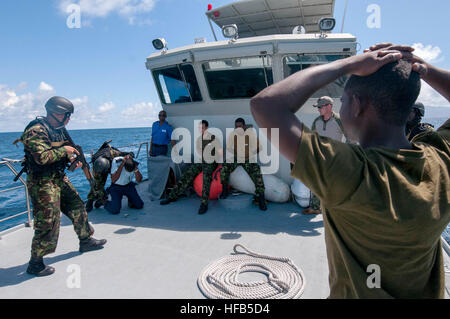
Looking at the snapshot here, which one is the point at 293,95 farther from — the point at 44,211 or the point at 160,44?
the point at 160,44

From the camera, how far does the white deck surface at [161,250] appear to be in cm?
278

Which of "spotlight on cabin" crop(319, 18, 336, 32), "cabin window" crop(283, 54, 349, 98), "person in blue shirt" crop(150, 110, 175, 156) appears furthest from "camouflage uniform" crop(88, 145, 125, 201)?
"spotlight on cabin" crop(319, 18, 336, 32)

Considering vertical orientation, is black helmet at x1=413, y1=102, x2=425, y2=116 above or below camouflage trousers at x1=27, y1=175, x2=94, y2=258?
above

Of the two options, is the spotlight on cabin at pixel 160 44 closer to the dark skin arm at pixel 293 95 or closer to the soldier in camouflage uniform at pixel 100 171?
the soldier in camouflage uniform at pixel 100 171

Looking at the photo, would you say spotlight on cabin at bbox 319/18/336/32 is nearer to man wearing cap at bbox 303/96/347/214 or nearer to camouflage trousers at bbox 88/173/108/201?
man wearing cap at bbox 303/96/347/214

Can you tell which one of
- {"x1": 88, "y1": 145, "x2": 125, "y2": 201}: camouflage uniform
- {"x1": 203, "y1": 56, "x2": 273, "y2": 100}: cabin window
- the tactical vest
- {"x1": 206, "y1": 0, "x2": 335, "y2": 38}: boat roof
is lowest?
{"x1": 88, "y1": 145, "x2": 125, "y2": 201}: camouflage uniform

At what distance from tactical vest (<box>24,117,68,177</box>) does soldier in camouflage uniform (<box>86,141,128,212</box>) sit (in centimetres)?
191

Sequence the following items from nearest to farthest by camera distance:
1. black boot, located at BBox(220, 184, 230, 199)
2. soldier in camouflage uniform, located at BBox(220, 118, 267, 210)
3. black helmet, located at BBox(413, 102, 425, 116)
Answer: black helmet, located at BBox(413, 102, 425, 116)
soldier in camouflage uniform, located at BBox(220, 118, 267, 210)
black boot, located at BBox(220, 184, 230, 199)

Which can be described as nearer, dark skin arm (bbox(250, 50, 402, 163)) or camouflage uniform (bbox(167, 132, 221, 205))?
dark skin arm (bbox(250, 50, 402, 163))

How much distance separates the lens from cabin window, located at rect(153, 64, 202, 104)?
19.1 ft

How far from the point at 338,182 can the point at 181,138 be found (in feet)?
19.2

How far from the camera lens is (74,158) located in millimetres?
3525

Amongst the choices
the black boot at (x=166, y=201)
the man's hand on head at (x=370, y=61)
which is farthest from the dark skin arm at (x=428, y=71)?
the black boot at (x=166, y=201)
